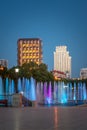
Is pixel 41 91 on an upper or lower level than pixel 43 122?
upper

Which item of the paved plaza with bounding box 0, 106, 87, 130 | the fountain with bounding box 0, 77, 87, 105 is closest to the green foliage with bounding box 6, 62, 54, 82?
the fountain with bounding box 0, 77, 87, 105

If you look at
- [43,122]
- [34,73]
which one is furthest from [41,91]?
[43,122]

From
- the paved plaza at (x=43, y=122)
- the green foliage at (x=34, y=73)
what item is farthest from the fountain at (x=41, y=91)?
the paved plaza at (x=43, y=122)

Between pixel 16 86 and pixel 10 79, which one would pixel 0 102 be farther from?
pixel 10 79

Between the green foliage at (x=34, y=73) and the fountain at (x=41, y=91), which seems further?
the green foliage at (x=34, y=73)

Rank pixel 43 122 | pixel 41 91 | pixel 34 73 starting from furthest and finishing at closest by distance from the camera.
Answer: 1. pixel 34 73
2. pixel 41 91
3. pixel 43 122

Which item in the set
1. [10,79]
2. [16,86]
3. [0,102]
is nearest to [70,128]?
[0,102]

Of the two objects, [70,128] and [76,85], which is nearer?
[70,128]

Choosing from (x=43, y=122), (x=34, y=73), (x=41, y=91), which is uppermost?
(x=34, y=73)

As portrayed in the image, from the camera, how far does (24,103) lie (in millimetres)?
37250

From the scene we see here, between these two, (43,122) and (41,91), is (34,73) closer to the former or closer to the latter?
(41,91)

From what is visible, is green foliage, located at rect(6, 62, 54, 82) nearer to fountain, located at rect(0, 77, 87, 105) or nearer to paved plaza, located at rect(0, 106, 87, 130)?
fountain, located at rect(0, 77, 87, 105)

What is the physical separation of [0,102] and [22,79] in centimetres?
5444

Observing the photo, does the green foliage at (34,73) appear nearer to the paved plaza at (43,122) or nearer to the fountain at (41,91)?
the fountain at (41,91)
